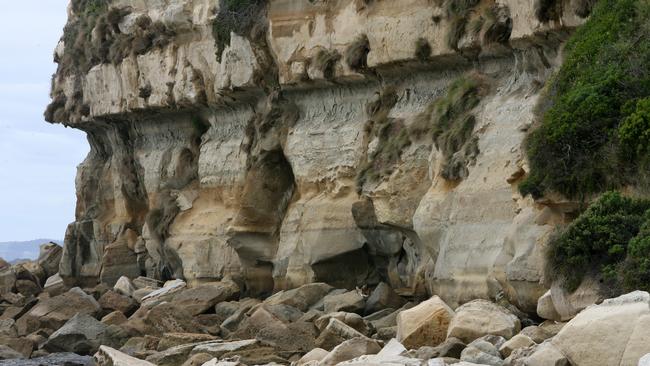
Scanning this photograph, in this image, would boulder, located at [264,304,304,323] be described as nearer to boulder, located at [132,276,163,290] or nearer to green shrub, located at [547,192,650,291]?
green shrub, located at [547,192,650,291]

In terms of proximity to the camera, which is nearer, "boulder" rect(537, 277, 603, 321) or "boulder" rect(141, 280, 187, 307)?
"boulder" rect(537, 277, 603, 321)

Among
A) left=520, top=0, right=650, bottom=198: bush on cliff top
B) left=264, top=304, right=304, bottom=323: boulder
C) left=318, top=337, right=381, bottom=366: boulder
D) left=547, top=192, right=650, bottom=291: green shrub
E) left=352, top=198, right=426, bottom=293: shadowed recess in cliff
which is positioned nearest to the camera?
left=547, top=192, right=650, bottom=291: green shrub

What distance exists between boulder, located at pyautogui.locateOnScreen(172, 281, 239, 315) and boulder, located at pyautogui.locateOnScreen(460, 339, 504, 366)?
55.7 feet

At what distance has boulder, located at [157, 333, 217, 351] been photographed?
2864cm

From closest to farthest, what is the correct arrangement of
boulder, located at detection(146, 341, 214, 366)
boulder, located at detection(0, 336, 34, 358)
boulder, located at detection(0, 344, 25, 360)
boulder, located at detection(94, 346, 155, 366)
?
boulder, located at detection(94, 346, 155, 366)
boulder, located at detection(146, 341, 214, 366)
boulder, located at detection(0, 344, 25, 360)
boulder, located at detection(0, 336, 34, 358)

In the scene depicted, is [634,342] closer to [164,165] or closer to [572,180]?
[572,180]

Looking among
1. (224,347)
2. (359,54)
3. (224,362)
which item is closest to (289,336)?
(224,347)

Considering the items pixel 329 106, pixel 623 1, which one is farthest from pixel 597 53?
pixel 329 106

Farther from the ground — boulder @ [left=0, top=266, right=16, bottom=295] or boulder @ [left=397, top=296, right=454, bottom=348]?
boulder @ [left=397, top=296, right=454, bottom=348]

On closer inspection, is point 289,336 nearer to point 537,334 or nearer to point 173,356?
point 173,356

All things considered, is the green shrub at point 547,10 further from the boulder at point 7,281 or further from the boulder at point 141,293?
the boulder at point 7,281

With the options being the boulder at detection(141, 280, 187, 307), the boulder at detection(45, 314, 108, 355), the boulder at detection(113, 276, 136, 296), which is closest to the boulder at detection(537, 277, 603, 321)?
the boulder at detection(45, 314, 108, 355)

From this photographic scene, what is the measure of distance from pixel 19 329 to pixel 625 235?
2184 centimetres

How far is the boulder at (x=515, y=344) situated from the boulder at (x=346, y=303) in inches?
465
